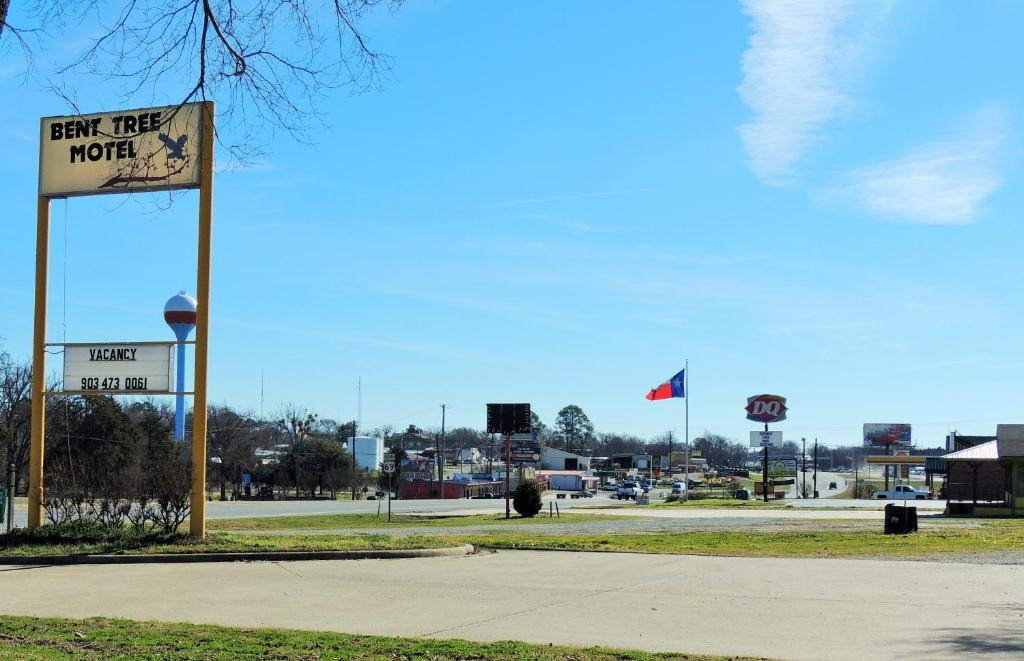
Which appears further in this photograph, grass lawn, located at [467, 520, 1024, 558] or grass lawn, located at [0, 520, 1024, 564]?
grass lawn, located at [467, 520, 1024, 558]

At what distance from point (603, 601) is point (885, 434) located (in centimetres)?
14075

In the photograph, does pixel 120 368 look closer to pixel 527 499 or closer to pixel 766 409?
pixel 527 499

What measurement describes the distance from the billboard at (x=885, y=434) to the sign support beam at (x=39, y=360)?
4945 inches

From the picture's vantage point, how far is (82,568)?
15.2m

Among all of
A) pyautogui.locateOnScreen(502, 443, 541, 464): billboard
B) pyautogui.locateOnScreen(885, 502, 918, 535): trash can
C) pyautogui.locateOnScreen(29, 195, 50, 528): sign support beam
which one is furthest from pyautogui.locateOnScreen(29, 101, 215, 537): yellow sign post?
pyautogui.locateOnScreen(502, 443, 541, 464): billboard

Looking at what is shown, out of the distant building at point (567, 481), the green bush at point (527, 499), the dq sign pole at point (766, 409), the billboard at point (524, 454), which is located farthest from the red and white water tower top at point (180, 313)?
the distant building at point (567, 481)

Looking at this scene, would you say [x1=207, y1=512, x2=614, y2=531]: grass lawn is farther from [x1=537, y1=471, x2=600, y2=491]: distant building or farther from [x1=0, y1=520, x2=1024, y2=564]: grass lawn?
[x1=537, y1=471, x2=600, y2=491]: distant building

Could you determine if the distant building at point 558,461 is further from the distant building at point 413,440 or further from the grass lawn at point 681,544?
the grass lawn at point 681,544

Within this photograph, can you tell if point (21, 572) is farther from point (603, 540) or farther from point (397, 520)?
point (397, 520)

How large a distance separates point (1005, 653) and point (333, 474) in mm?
72179

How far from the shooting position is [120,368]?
59.9 feet

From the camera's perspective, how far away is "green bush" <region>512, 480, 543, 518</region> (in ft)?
127

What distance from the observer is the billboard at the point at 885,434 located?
13775 cm

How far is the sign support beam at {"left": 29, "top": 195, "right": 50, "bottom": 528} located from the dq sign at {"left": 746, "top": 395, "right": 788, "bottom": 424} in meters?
52.6
